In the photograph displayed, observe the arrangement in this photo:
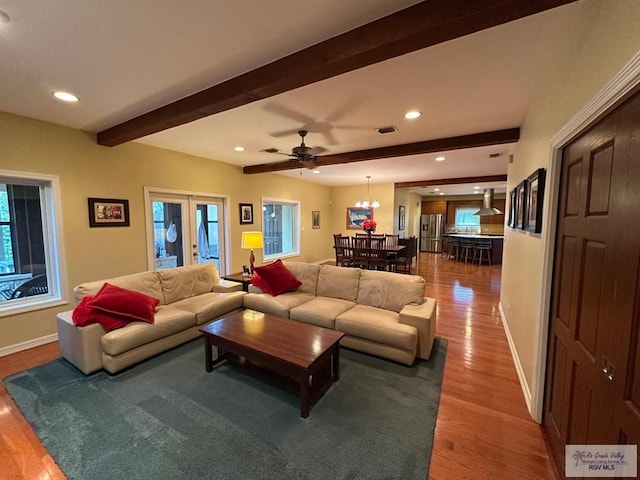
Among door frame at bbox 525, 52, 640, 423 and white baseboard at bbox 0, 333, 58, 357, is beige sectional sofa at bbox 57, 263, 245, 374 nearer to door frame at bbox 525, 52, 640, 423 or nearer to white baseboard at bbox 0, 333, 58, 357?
white baseboard at bbox 0, 333, 58, 357

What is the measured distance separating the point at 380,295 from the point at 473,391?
1.28 m

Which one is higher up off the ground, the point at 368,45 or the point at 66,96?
the point at 66,96

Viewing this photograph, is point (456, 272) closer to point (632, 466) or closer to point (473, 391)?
point (473, 391)

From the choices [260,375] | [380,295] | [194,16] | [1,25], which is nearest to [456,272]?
[380,295]

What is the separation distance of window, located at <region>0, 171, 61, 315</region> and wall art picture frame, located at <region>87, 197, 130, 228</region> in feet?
1.20

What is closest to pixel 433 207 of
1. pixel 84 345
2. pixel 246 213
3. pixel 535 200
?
pixel 246 213

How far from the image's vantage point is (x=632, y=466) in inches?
36.6

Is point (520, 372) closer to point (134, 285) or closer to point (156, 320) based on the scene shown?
point (156, 320)

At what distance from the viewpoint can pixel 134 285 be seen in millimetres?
3033

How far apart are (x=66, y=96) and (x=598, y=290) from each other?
4.03m

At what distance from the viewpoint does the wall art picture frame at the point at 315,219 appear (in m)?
8.05

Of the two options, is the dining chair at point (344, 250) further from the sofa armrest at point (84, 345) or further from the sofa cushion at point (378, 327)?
the sofa armrest at point (84, 345)

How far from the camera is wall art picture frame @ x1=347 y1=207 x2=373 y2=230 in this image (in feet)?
27.3

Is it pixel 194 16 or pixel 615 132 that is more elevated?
pixel 194 16
